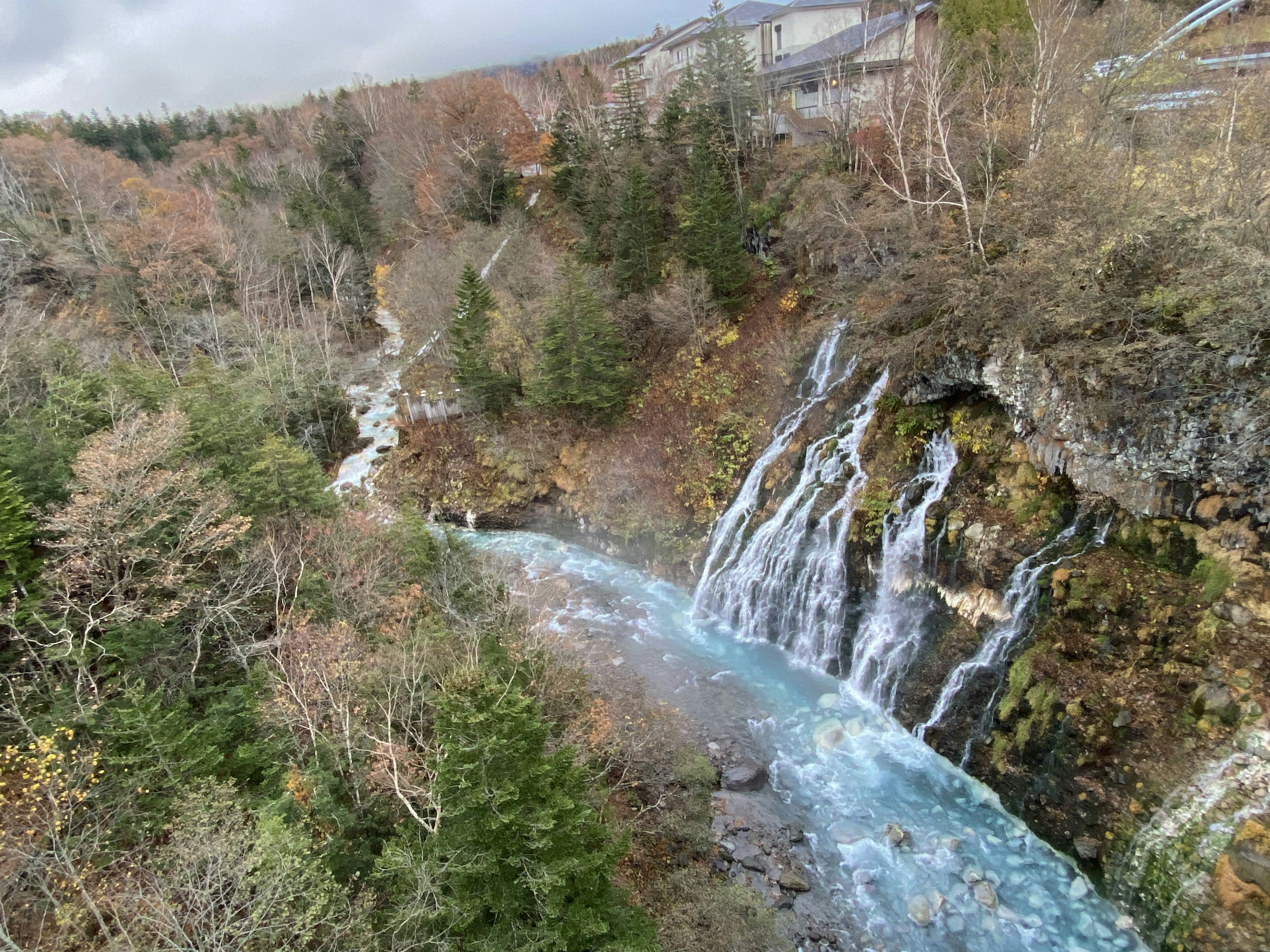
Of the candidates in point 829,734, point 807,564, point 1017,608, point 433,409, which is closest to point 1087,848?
point 1017,608

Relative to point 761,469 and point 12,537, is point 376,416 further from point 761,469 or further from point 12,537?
point 12,537

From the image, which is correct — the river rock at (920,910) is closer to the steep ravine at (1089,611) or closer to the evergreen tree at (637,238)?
the steep ravine at (1089,611)

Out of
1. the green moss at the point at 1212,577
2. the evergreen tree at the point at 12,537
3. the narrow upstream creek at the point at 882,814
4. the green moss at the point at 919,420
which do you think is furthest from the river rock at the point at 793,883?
the evergreen tree at the point at 12,537

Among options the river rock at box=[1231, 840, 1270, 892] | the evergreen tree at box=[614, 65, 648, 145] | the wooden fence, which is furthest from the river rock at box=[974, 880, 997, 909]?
the evergreen tree at box=[614, 65, 648, 145]

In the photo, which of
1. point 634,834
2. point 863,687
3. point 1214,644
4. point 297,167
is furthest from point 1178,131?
point 297,167

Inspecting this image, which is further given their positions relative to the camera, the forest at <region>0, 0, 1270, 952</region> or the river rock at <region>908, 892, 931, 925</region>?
the river rock at <region>908, 892, 931, 925</region>

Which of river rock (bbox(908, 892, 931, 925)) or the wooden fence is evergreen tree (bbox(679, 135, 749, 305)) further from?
river rock (bbox(908, 892, 931, 925))
